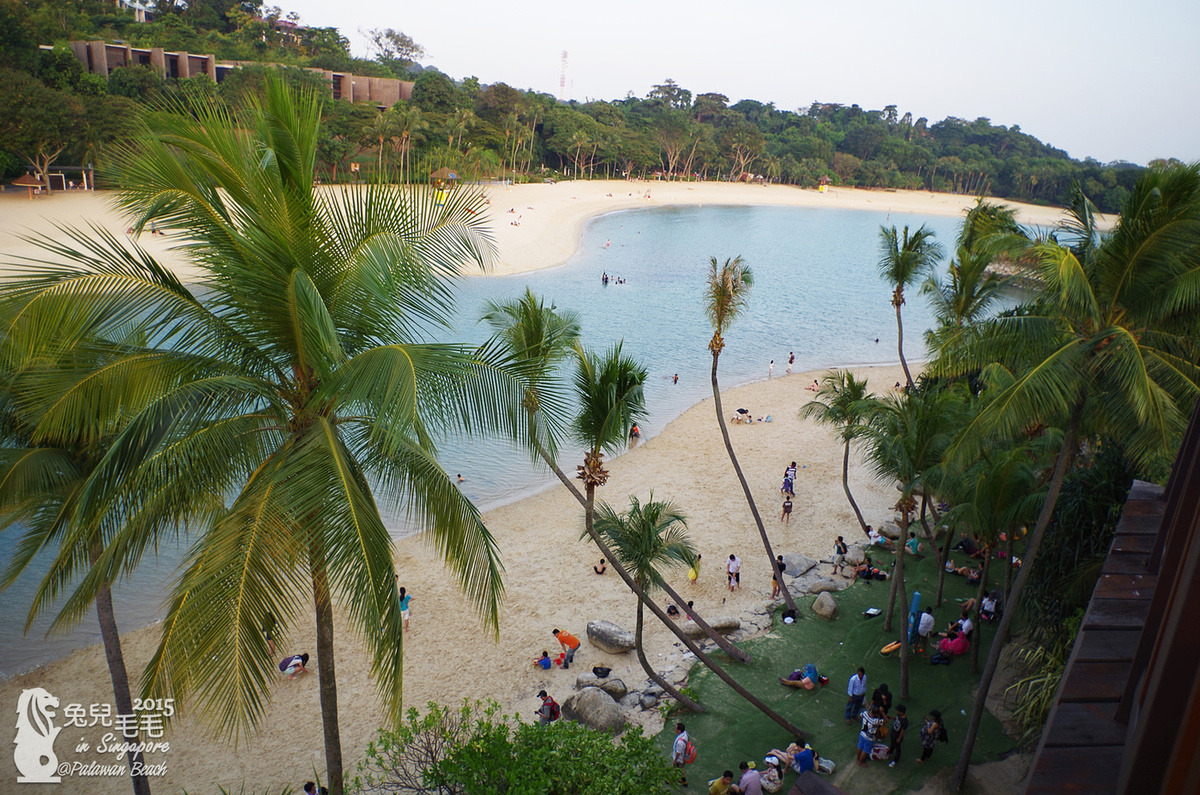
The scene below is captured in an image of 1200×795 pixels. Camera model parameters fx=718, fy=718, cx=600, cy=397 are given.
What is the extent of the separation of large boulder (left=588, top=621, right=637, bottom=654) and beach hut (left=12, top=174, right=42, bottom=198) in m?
42.6

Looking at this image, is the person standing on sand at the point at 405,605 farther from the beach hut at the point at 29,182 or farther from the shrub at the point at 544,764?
the beach hut at the point at 29,182

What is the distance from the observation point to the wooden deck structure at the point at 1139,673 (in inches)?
85.9

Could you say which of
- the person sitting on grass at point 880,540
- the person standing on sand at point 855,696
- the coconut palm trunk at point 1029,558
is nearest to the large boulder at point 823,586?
the person sitting on grass at point 880,540

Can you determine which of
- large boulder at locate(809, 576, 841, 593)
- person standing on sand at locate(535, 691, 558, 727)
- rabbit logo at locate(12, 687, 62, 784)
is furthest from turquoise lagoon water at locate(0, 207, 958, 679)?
large boulder at locate(809, 576, 841, 593)

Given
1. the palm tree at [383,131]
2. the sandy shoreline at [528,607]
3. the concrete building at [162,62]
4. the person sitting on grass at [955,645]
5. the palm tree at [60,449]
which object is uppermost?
the concrete building at [162,62]

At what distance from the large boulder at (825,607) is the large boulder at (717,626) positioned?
1632mm

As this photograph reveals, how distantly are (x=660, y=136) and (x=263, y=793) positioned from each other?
322 ft

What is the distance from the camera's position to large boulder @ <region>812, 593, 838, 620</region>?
14.1 metres

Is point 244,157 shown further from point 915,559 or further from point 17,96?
point 17,96

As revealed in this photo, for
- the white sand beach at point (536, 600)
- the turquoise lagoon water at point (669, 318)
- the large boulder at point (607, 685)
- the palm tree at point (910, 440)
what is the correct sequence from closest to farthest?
the palm tree at point (910, 440), the white sand beach at point (536, 600), the large boulder at point (607, 685), the turquoise lagoon water at point (669, 318)

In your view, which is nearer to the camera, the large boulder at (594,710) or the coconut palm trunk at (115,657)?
the coconut palm trunk at (115,657)

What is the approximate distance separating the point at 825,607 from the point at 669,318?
95.4 ft

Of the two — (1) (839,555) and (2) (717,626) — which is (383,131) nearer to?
(1) (839,555)

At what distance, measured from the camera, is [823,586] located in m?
15.3
